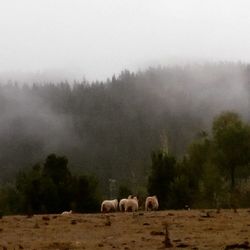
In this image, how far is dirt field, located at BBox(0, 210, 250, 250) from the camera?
765 inches

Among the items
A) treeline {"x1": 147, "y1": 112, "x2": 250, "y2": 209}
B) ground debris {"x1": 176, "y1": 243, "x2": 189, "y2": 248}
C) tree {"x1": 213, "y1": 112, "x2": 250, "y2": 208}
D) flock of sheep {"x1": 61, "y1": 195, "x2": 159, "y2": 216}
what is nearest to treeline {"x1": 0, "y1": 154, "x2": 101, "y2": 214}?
treeline {"x1": 147, "y1": 112, "x2": 250, "y2": 209}

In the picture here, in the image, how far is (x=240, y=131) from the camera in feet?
241

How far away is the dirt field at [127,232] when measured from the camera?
63.7 ft

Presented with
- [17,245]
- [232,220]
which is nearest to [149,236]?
[17,245]

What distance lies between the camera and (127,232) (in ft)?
76.3

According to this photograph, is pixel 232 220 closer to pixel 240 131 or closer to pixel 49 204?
pixel 49 204

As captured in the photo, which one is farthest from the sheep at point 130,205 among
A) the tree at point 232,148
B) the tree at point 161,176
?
the tree at point 232,148

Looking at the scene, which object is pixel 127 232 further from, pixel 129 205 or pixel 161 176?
pixel 161 176

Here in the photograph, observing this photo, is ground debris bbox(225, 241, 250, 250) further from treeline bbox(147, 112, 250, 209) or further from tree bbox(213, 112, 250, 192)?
tree bbox(213, 112, 250, 192)

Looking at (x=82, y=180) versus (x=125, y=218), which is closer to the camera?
(x=125, y=218)

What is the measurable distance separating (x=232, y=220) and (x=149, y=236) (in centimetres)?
704

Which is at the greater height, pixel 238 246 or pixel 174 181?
pixel 174 181

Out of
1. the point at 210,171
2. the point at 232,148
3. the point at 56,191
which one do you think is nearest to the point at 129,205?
the point at 56,191

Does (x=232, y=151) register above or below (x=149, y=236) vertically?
above
